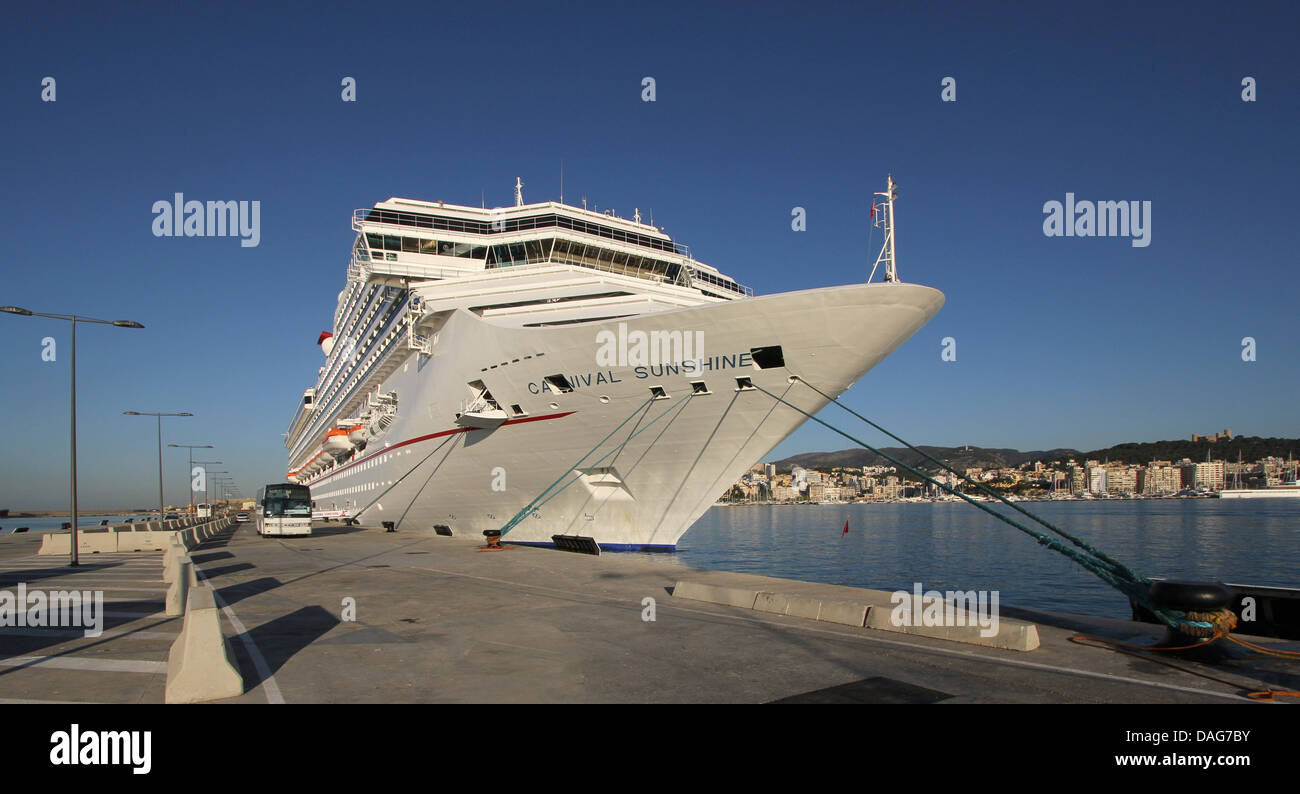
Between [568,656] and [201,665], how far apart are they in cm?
322

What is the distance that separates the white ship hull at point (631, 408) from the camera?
1443cm

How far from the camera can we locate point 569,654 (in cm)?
732

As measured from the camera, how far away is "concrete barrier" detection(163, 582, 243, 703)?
217 inches

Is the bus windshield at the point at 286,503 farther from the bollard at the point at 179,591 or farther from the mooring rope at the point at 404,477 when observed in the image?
the bollard at the point at 179,591

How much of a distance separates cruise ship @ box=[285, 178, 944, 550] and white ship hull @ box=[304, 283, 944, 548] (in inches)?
1.6

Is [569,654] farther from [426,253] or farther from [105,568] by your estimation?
[426,253]

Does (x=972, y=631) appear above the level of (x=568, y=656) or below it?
above

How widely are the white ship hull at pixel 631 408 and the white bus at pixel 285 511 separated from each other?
10.2 meters

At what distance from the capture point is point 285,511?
30297 mm

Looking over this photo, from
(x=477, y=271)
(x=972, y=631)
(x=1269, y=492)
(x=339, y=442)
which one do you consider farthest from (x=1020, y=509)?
(x=1269, y=492)

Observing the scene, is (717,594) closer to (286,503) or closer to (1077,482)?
(286,503)

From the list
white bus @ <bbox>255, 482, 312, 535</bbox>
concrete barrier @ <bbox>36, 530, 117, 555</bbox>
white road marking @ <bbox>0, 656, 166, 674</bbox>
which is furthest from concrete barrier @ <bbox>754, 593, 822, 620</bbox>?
white bus @ <bbox>255, 482, 312, 535</bbox>

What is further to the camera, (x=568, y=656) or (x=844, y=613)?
(x=844, y=613)

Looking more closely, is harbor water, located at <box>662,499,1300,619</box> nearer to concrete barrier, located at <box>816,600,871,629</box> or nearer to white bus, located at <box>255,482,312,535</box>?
concrete barrier, located at <box>816,600,871,629</box>
